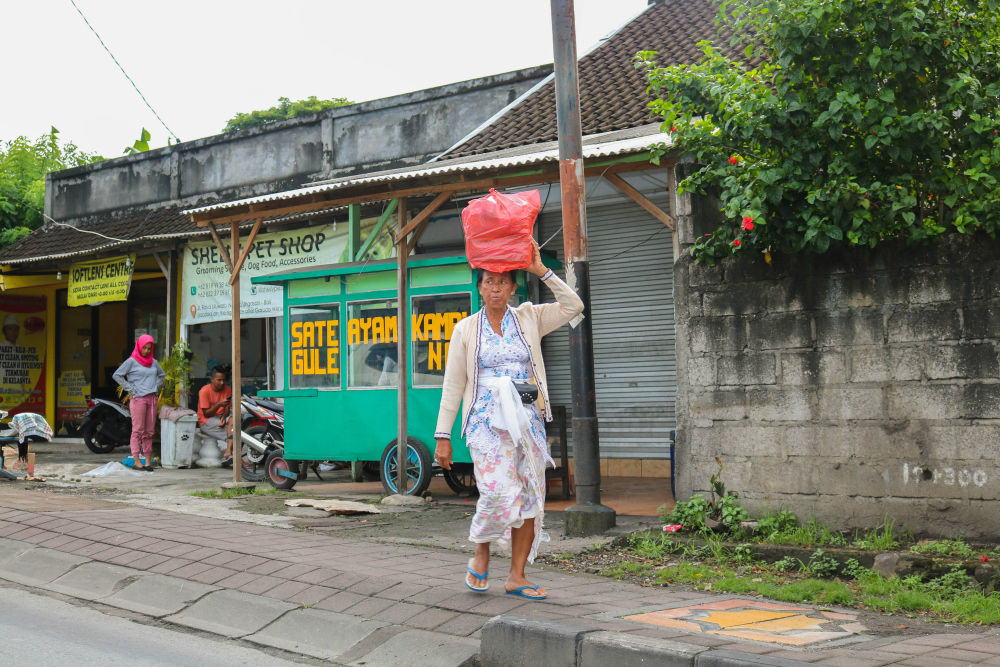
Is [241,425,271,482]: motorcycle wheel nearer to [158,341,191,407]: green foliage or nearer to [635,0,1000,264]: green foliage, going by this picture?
[158,341,191,407]: green foliage

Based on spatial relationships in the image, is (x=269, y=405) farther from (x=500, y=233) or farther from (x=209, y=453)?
(x=500, y=233)

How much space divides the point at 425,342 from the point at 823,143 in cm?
461

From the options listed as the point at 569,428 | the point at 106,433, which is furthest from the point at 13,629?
the point at 106,433

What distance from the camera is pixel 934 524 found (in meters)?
5.77

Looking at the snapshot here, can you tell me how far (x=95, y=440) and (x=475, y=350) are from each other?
12244 mm

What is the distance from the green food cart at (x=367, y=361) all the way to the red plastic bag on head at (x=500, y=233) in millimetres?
4171

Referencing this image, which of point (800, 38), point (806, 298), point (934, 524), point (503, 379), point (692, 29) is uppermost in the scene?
point (692, 29)

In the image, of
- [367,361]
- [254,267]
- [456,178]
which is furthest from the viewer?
[254,267]

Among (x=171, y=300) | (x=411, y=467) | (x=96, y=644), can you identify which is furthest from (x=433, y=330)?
(x=171, y=300)

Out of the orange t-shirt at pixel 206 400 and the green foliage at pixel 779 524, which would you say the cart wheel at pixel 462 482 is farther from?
the orange t-shirt at pixel 206 400

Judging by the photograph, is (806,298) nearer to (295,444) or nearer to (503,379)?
(503,379)

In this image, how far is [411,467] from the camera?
9.21 meters

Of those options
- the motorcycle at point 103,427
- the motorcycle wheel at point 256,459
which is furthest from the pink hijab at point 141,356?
the motorcycle at point 103,427

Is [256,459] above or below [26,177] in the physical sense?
below
